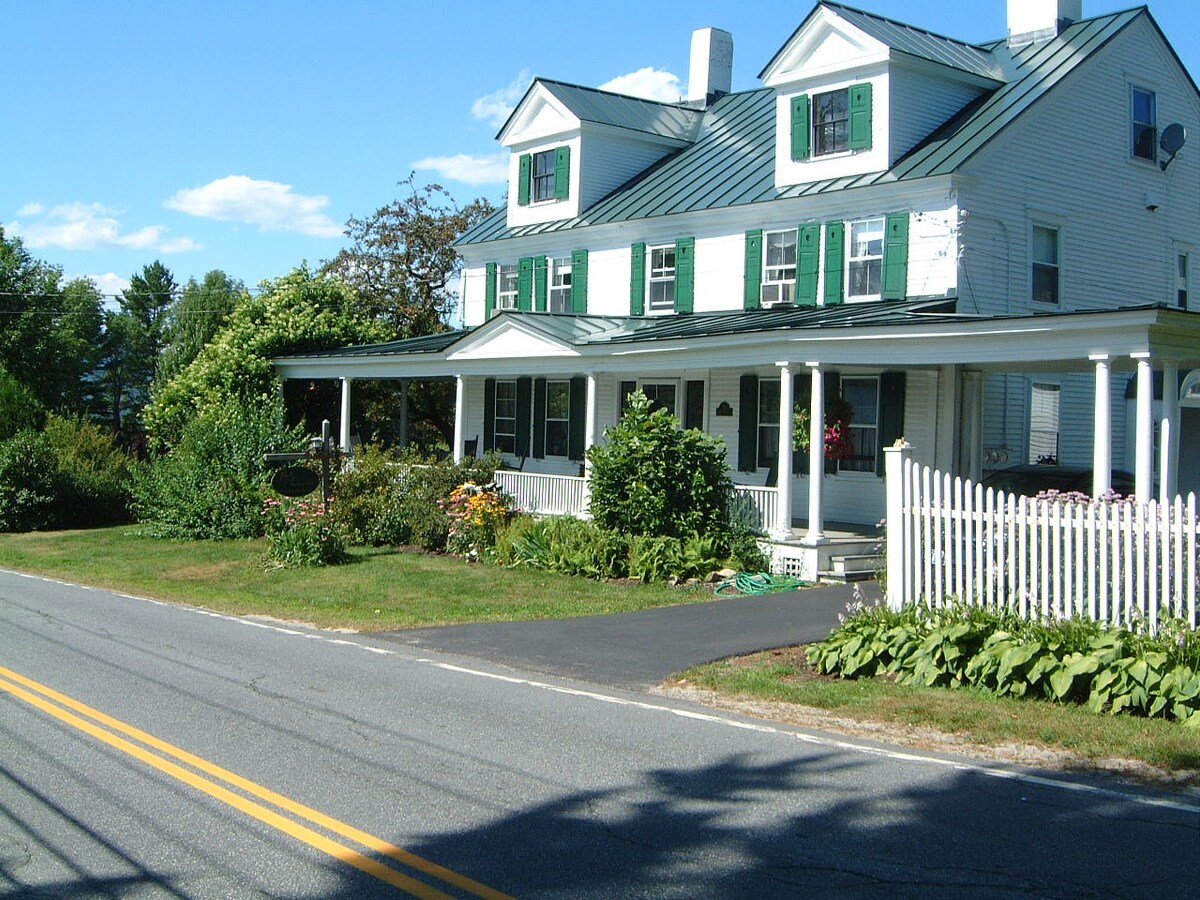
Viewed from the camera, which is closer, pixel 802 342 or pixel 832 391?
pixel 802 342

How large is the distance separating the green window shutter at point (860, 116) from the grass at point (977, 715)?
1257 centimetres

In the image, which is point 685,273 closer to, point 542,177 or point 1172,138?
point 542,177

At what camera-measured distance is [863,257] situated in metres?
20.5

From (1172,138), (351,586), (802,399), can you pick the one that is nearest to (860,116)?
(802,399)

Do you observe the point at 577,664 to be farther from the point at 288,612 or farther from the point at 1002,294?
the point at 1002,294

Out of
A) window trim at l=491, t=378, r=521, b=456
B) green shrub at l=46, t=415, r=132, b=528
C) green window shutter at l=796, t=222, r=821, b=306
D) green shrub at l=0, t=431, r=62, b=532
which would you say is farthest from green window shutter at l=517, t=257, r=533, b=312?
green shrub at l=0, t=431, r=62, b=532

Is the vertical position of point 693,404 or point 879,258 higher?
point 879,258

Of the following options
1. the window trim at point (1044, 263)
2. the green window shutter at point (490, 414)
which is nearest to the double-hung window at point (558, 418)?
the green window shutter at point (490, 414)

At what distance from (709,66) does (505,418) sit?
395 inches

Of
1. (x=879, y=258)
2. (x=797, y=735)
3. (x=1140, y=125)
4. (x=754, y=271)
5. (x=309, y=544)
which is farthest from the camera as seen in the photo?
(x=1140, y=125)

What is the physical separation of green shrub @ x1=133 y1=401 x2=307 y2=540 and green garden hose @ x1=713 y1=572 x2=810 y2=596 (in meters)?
11.6

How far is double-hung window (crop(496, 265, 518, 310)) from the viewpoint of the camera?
28.2 m

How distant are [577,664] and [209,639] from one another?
13.7 feet

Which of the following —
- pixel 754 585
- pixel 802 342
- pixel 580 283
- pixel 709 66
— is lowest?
pixel 754 585
